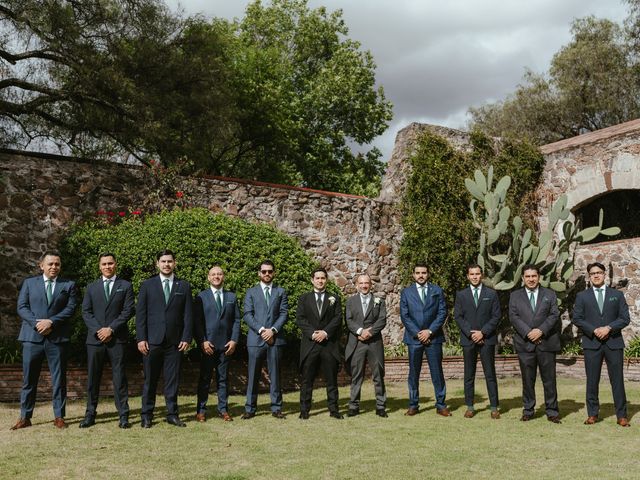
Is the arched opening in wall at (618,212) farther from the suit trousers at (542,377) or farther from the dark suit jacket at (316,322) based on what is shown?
the dark suit jacket at (316,322)

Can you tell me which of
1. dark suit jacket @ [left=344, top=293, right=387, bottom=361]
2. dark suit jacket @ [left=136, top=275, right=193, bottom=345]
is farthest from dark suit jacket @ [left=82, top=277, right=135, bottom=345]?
dark suit jacket @ [left=344, top=293, right=387, bottom=361]

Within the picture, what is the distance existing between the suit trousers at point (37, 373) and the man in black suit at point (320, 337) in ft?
8.13

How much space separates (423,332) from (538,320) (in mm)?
1243

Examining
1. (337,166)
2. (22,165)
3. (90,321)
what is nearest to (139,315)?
(90,321)

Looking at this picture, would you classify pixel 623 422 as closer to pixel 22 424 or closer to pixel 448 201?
pixel 448 201

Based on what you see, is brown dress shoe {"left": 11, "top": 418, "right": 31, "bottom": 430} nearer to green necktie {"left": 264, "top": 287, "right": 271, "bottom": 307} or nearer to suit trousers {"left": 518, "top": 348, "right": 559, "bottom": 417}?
green necktie {"left": 264, "top": 287, "right": 271, "bottom": 307}

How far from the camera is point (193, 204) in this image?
10.1m

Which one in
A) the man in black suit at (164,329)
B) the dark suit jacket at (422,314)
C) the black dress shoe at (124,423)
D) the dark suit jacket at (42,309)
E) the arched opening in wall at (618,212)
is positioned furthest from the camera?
the arched opening in wall at (618,212)

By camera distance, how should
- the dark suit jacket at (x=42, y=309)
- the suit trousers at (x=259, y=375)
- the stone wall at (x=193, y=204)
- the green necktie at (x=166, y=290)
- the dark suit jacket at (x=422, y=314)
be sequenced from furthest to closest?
the stone wall at (x=193, y=204) → the dark suit jacket at (x=422, y=314) → the suit trousers at (x=259, y=375) → the green necktie at (x=166, y=290) → the dark suit jacket at (x=42, y=309)

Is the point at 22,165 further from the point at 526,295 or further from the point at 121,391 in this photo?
the point at 526,295

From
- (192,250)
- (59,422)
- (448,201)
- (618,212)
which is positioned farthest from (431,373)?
(618,212)

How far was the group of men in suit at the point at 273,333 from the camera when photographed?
21.6ft

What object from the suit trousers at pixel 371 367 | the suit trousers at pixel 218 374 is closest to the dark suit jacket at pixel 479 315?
the suit trousers at pixel 371 367

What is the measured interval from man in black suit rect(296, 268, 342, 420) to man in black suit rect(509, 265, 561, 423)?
1995 mm
